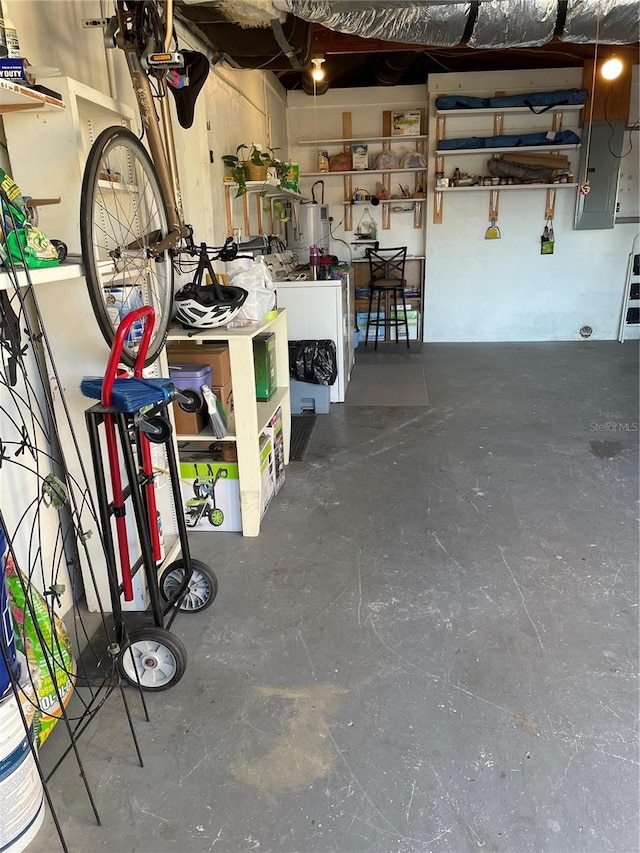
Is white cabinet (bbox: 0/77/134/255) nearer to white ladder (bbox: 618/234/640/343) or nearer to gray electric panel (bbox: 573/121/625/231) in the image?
gray electric panel (bbox: 573/121/625/231)

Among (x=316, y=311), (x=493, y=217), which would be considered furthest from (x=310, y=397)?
(x=493, y=217)

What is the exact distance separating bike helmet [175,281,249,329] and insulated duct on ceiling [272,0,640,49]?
1.40 metres

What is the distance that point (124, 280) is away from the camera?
2.05 meters

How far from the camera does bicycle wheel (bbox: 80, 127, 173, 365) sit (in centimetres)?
173

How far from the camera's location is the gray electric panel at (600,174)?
6.04 m

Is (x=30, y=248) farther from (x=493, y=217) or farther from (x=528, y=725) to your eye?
(x=493, y=217)

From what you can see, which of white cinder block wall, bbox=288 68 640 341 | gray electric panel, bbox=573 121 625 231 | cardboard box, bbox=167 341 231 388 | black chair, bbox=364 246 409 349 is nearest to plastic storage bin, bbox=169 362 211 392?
cardboard box, bbox=167 341 231 388

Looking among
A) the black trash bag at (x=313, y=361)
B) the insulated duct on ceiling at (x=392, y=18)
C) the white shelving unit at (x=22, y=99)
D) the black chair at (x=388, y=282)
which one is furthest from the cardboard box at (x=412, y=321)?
the white shelving unit at (x=22, y=99)

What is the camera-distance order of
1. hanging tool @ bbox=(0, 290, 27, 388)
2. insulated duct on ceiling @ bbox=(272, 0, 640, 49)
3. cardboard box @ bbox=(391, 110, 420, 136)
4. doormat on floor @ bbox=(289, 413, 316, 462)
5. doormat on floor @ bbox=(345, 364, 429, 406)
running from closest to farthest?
hanging tool @ bbox=(0, 290, 27, 388), insulated duct on ceiling @ bbox=(272, 0, 640, 49), doormat on floor @ bbox=(289, 413, 316, 462), doormat on floor @ bbox=(345, 364, 429, 406), cardboard box @ bbox=(391, 110, 420, 136)

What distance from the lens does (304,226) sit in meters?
5.89

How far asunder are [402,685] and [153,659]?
722 millimetres

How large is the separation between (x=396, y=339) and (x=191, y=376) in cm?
464

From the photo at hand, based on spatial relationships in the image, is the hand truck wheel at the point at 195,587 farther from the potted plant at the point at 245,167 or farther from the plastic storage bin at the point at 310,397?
the potted plant at the point at 245,167

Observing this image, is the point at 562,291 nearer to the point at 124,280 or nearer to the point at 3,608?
the point at 124,280
